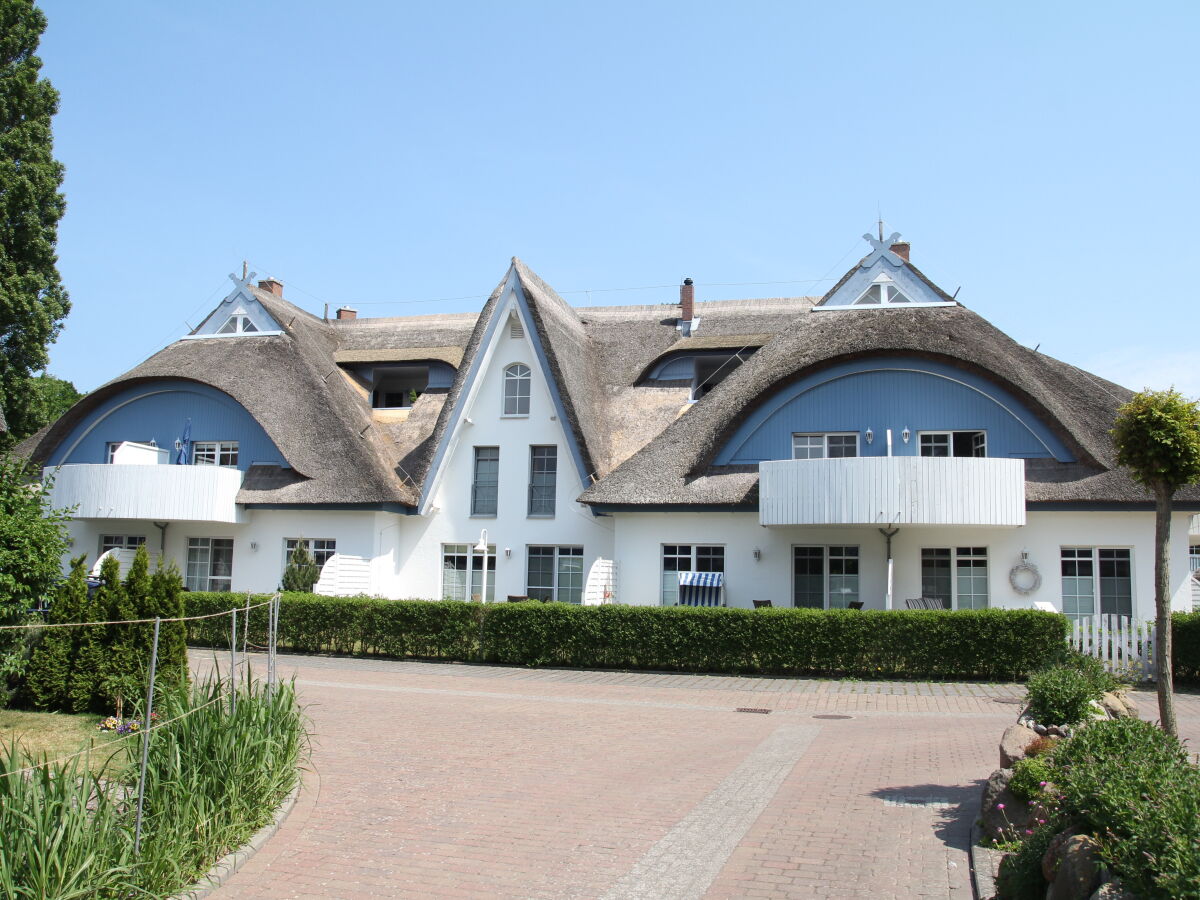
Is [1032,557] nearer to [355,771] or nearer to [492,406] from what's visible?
[492,406]

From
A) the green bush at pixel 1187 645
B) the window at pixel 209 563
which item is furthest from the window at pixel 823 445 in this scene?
the window at pixel 209 563

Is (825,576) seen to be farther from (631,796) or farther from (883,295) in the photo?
(631,796)

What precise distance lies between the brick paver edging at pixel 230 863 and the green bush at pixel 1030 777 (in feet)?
19.0

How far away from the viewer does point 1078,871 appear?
213 inches

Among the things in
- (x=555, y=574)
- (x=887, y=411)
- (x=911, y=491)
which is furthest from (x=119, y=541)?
(x=911, y=491)

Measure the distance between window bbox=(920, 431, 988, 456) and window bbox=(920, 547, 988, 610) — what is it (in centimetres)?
225

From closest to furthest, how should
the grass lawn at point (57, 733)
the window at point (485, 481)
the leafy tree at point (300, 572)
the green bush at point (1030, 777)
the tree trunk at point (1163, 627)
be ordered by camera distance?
the green bush at point (1030, 777) → the tree trunk at point (1163, 627) → the grass lawn at point (57, 733) → the leafy tree at point (300, 572) → the window at point (485, 481)

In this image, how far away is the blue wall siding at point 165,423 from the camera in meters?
27.4

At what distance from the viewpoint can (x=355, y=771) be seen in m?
10.3

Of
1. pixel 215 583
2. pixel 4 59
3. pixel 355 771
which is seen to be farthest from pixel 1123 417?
pixel 4 59

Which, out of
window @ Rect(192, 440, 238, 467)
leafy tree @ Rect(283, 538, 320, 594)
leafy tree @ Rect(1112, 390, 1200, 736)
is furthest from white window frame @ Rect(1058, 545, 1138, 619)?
window @ Rect(192, 440, 238, 467)

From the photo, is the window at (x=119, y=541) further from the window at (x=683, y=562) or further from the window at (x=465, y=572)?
the window at (x=683, y=562)

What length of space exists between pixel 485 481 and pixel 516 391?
2.52 metres

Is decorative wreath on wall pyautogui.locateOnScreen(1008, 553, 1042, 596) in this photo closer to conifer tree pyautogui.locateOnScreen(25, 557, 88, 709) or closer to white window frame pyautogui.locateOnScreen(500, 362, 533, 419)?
white window frame pyautogui.locateOnScreen(500, 362, 533, 419)
